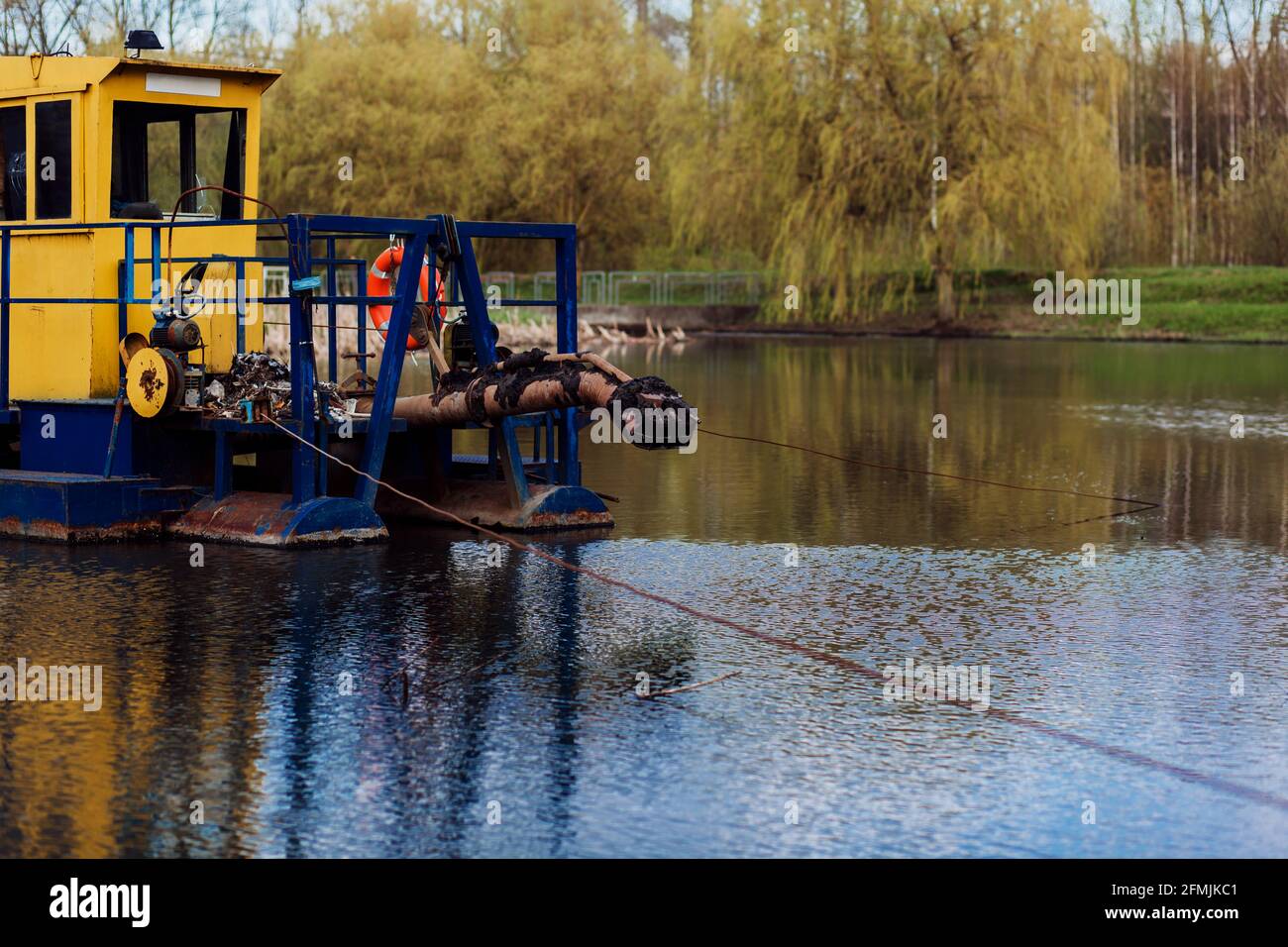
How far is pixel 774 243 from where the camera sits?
56.7 metres

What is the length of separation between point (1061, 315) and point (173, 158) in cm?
4474

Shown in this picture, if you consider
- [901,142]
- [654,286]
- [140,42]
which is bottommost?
[140,42]

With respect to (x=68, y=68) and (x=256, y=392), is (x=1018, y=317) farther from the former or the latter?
(x=256, y=392)

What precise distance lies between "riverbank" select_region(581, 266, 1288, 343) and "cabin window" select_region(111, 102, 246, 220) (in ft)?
136

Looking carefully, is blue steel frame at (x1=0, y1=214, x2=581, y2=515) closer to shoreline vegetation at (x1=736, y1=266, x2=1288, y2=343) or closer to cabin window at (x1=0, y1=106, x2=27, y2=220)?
cabin window at (x1=0, y1=106, x2=27, y2=220)

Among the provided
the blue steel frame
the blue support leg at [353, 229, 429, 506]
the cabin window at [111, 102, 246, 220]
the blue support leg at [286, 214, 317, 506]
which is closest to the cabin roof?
the cabin window at [111, 102, 246, 220]

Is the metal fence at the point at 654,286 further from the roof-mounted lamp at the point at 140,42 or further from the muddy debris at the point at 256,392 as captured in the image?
the muddy debris at the point at 256,392

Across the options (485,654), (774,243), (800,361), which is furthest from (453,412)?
(774,243)

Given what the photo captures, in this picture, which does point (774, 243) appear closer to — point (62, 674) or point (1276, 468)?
point (1276, 468)

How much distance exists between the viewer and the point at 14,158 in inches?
594

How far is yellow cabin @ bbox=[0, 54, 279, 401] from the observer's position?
14.7 metres

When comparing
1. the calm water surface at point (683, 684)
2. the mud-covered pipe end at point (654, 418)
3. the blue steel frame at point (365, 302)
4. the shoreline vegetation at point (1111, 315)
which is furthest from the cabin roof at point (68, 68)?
the shoreline vegetation at point (1111, 315)

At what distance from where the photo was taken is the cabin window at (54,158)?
1482 centimetres

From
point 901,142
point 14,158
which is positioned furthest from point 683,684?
point 901,142
